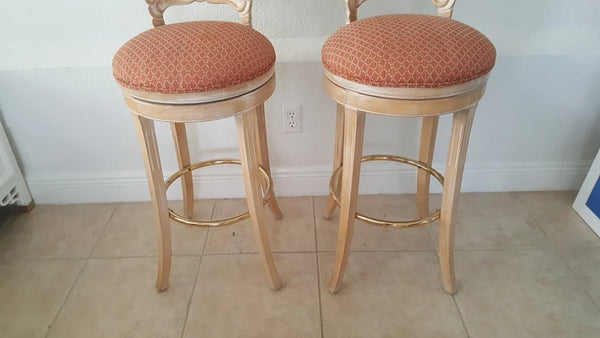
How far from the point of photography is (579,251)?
1.27 meters

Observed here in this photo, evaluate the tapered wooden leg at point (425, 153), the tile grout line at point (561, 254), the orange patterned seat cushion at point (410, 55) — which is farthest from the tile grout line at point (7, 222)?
the tile grout line at point (561, 254)

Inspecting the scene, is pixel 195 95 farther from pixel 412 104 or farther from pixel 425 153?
pixel 425 153

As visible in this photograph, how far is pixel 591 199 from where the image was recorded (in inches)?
53.7

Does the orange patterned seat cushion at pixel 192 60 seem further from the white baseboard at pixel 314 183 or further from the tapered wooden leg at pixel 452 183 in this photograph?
the white baseboard at pixel 314 183

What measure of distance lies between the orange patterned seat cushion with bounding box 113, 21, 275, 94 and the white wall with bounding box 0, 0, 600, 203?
1.12 feet

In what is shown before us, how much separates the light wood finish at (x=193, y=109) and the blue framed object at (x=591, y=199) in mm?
1206

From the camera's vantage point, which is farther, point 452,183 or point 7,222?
point 7,222

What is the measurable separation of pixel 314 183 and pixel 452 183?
2.04 feet

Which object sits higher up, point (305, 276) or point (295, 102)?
point (295, 102)

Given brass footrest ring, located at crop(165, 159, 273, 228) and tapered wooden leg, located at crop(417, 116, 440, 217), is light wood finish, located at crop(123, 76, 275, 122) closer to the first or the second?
brass footrest ring, located at crop(165, 159, 273, 228)

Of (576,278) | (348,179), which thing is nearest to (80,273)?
(348,179)

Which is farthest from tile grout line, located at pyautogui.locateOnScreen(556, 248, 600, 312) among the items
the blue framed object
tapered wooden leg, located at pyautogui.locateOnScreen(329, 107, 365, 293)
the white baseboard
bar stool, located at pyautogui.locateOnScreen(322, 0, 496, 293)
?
tapered wooden leg, located at pyautogui.locateOnScreen(329, 107, 365, 293)

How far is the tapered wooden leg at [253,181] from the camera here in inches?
35.9

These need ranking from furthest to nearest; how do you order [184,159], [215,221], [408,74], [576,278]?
[184,159], [576,278], [215,221], [408,74]
